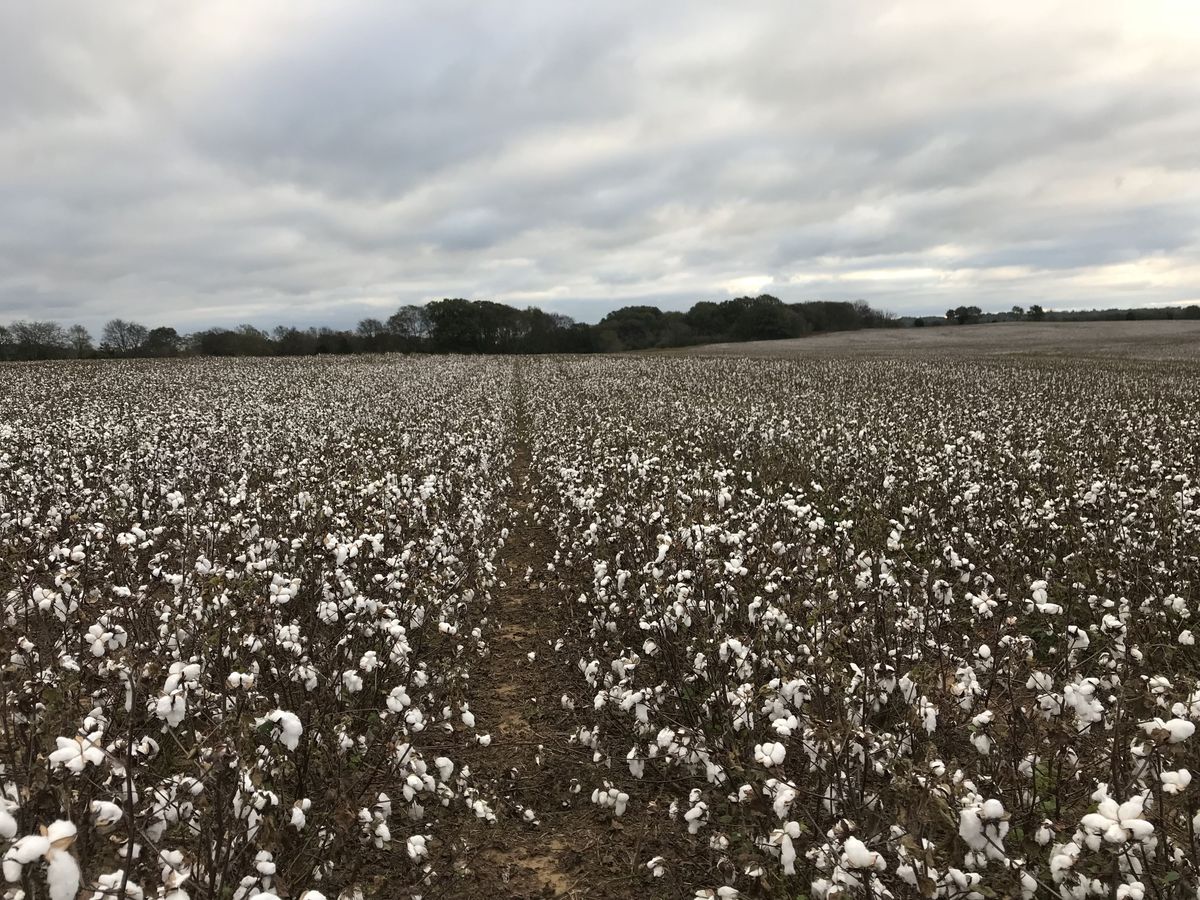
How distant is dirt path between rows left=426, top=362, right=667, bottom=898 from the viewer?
4.54 metres

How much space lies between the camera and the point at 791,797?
3.27 metres

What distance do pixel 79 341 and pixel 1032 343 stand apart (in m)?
108

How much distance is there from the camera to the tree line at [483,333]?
82.1 m

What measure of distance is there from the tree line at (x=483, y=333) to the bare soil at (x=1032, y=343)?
70.4 ft

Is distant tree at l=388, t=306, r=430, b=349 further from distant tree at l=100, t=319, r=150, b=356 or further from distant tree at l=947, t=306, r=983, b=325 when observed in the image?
distant tree at l=947, t=306, r=983, b=325

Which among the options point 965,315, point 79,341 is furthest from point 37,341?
point 965,315

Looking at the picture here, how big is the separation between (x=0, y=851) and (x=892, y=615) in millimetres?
5855

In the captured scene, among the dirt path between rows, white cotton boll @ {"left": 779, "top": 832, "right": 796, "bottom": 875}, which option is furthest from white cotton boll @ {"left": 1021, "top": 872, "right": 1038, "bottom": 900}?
the dirt path between rows

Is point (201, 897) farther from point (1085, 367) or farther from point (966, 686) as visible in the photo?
point (1085, 367)

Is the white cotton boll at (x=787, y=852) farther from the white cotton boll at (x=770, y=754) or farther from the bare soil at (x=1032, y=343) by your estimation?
the bare soil at (x=1032, y=343)

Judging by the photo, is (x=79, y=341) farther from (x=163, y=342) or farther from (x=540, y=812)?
(x=540, y=812)

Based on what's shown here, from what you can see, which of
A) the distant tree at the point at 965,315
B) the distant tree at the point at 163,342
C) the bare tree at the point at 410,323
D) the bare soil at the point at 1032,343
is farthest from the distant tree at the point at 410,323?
the distant tree at the point at 965,315

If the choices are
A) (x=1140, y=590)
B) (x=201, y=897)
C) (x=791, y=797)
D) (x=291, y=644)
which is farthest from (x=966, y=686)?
(x=1140, y=590)

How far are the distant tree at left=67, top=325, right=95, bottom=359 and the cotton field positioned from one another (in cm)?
7743
